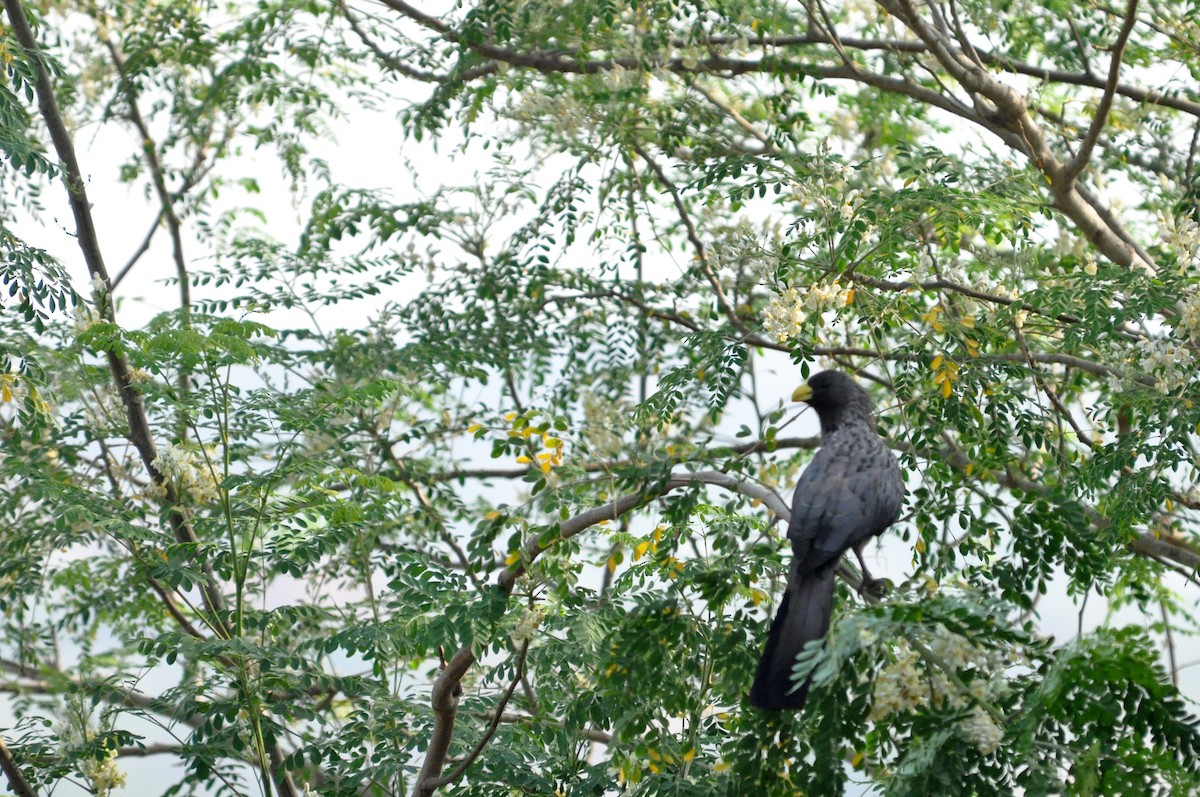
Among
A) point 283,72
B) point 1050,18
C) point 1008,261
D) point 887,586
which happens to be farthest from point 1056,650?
point 283,72

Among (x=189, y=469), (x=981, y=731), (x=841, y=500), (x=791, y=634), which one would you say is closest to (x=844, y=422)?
(x=841, y=500)

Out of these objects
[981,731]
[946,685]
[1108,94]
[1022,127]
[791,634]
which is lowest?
[981,731]

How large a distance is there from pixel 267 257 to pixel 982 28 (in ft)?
10.1

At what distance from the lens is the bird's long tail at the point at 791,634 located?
96.3 inches

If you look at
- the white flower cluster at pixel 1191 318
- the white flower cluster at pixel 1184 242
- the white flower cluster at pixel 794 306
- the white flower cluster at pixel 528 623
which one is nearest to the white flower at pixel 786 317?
the white flower cluster at pixel 794 306

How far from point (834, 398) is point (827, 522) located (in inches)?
32.4

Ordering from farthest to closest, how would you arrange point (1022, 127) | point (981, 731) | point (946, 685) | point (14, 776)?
point (1022, 127) < point (14, 776) < point (946, 685) < point (981, 731)

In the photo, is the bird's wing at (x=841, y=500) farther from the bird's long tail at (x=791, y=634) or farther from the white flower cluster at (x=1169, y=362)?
the white flower cluster at (x=1169, y=362)

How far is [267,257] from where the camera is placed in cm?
504

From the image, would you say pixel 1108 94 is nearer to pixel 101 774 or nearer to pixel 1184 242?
pixel 1184 242

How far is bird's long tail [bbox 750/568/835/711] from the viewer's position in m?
2.45

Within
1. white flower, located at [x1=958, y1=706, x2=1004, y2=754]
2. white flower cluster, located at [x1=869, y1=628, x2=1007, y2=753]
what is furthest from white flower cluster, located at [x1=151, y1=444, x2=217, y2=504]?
white flower, located at [x1=958, y1=706, x2=1004, y2=754]

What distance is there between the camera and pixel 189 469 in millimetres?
3883

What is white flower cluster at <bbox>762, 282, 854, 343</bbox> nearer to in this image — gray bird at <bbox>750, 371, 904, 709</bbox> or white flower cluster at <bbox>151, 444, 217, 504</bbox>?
gray bird at <bbox>750, 371, 904, 709</bbox>
